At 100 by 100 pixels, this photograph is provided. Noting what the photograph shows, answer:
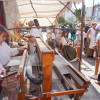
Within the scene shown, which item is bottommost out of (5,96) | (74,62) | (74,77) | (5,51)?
(74,62)

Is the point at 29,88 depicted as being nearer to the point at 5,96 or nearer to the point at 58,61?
the point at 5,96

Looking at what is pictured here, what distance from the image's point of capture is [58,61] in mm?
1661

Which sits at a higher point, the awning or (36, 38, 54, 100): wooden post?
the awning

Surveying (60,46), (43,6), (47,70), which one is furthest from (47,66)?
(43,6)

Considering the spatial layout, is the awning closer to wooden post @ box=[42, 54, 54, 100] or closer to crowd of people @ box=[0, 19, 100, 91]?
crowd of people @ box=[0, 19, 100, 91]

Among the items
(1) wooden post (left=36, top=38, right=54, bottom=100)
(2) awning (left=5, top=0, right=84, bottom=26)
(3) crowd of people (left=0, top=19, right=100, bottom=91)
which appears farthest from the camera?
(2) awning (left=5, top=0, right=84, bottom=26)

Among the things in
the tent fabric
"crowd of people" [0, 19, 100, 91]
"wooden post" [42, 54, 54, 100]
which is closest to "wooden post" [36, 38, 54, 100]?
"wooden post" [42, 54, 54, 100]

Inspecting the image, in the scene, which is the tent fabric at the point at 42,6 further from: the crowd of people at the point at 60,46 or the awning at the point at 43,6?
the crowd of people at the point at 60,46

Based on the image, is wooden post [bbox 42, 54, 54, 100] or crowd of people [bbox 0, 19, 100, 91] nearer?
wooden post [bbox 42, 54, 54, 100]

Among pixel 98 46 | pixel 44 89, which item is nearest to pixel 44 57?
pixel 44 89

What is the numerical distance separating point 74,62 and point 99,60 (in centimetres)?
72

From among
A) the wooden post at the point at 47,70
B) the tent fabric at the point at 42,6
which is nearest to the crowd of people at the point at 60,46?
the wooden post at the point at 47,70

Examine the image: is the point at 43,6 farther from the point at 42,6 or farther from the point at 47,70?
the point at 47,70

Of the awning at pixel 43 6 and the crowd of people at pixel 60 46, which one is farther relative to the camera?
the awning at pixel 43 6
